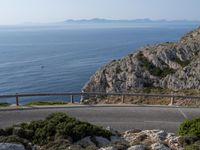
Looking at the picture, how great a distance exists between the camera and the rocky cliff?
167 ft

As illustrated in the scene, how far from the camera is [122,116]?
1898 cm

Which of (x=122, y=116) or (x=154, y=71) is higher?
(x=122, y=116)

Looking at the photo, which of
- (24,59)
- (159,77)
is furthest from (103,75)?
(24,59)

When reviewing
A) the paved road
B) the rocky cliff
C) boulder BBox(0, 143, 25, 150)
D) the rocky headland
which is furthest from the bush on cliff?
the rocky cliff

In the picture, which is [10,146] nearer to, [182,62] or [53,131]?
[53,131]

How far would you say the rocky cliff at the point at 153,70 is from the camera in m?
50.9

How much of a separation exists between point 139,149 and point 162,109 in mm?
10578

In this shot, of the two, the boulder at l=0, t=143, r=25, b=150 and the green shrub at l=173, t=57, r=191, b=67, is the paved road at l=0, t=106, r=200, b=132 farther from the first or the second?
the green shrub at l=173, t=57, r=191, b=67

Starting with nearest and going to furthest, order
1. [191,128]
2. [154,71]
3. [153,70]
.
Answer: [191,128] → [154,71] → [153,70]

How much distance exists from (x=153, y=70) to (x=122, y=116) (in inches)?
1401

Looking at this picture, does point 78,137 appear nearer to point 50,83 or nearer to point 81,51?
point 50,83

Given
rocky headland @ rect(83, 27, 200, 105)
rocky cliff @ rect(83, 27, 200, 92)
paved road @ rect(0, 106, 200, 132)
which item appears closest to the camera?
paved road @ rect(0, 106, 200, 132)

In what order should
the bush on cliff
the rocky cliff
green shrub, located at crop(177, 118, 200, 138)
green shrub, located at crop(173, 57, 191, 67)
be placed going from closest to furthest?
the bush on cliff
green shrub, located at crop(177, 118, 200, 138)
the rocky cliff
green shrub, located at crop(173, 57, 191, 67)

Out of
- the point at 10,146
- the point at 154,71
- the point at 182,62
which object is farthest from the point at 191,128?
the point at 182,62
